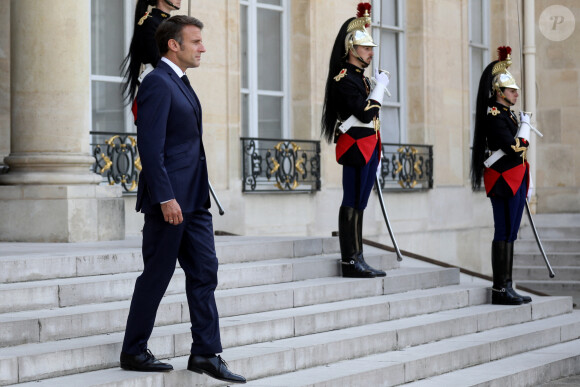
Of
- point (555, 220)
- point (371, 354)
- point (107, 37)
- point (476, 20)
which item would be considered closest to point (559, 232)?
point (555, 220)

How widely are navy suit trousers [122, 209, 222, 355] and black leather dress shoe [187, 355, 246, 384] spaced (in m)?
0.04

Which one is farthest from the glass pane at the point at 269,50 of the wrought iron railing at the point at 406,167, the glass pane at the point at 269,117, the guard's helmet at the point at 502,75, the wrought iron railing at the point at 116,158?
the guard's helmet at the point at 502,75

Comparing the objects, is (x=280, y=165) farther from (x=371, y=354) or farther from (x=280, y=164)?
(x=371, y=354)

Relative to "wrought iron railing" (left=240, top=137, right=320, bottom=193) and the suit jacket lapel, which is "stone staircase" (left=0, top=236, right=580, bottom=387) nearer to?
the suit jacket lapel

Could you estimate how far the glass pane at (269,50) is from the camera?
12.8 meters

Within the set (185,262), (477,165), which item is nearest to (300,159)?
(477,165)

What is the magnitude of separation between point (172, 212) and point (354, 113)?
3502 mm

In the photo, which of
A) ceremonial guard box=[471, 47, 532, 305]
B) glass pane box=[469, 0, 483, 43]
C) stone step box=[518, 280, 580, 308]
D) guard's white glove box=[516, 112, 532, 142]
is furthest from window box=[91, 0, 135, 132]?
glass pane box=[469, 0, 483, 43]

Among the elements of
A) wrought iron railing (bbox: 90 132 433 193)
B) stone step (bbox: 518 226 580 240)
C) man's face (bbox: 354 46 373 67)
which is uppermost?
man's face (bbox: 354 46 373 67)

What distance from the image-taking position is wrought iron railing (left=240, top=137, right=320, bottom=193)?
40.2ft

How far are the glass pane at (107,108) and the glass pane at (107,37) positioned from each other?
0.43 ft

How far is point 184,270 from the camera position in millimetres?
5770

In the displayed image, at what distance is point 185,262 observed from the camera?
5797mm

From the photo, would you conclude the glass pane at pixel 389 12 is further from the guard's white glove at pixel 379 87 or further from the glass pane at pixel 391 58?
the guard's white glove at pixel 379 87
